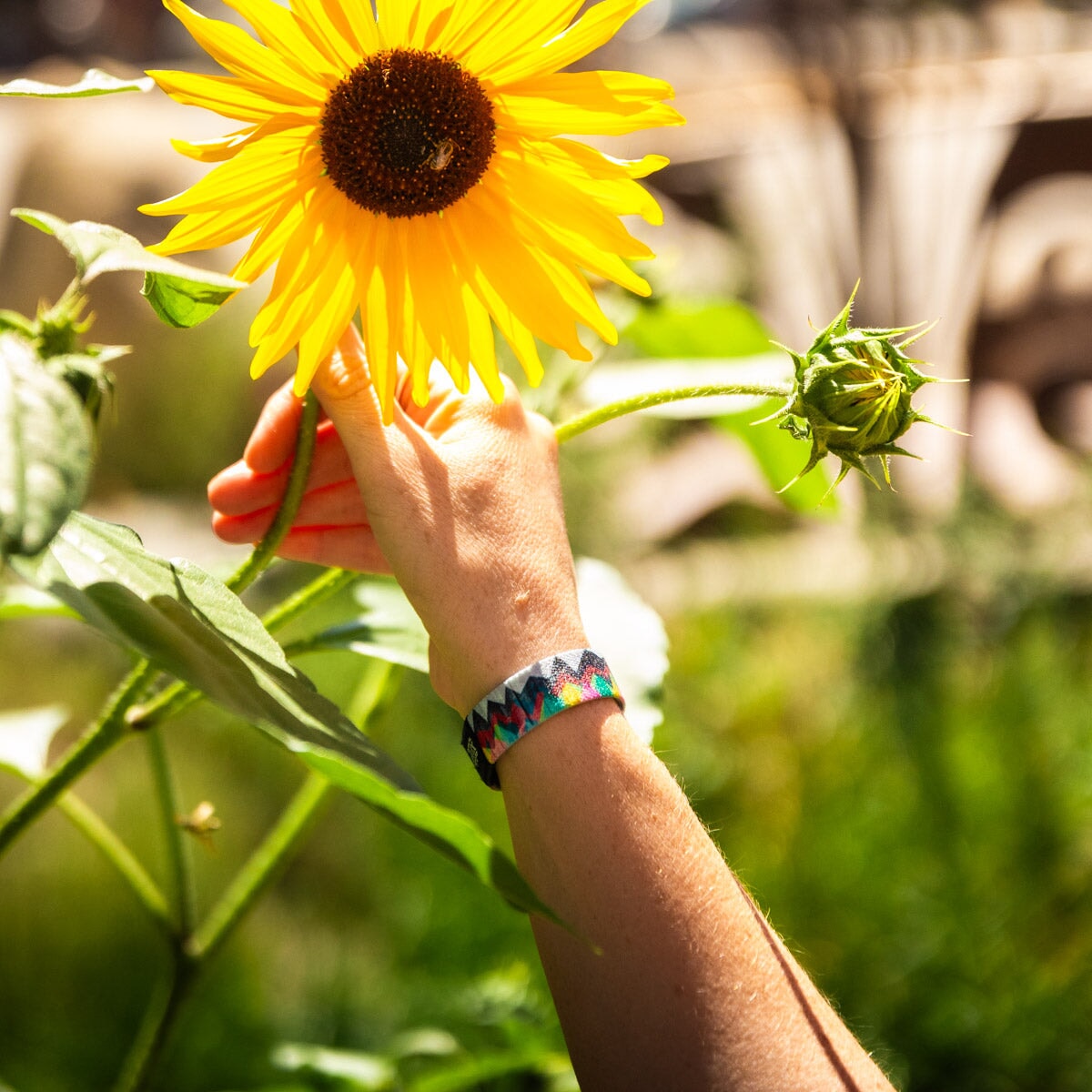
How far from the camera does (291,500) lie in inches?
18.0

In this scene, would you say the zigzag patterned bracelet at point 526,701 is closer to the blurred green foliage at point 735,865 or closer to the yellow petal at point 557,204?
the yellow petal at point 557,204

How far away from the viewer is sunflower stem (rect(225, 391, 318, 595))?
1.50 ft

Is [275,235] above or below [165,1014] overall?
above

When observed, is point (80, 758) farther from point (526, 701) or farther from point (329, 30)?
point (329, 30)

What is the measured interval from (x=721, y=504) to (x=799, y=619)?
436mm

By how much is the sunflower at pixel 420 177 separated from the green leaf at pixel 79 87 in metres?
0.03

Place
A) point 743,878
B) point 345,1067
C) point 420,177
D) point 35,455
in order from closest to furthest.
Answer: point 35,455 → point 420,177 → point 345,1067 → point 743,878

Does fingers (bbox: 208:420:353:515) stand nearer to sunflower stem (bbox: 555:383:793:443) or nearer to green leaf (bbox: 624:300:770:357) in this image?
sunflower stem (bbox: 555:383:793:443)

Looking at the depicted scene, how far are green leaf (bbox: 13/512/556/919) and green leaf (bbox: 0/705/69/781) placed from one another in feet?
0.83

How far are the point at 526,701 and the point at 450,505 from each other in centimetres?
9

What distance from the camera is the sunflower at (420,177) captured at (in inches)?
16.5

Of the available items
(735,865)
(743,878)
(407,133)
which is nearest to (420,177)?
(407,133)

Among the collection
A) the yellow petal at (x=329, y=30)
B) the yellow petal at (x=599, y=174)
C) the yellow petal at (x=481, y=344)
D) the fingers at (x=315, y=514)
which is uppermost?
the yellow petal at (x=329, y=30)

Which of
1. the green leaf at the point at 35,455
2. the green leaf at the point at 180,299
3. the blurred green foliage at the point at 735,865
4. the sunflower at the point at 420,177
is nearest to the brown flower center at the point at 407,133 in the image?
the sunflower at the point at 420,177
